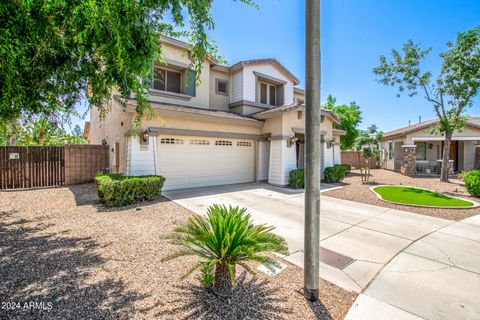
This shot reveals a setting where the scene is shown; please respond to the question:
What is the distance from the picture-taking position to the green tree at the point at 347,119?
2378 cm

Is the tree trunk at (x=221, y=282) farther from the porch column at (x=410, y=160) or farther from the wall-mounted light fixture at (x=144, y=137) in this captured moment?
the porch column at (x=410, y=160)

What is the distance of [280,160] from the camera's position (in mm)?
12242

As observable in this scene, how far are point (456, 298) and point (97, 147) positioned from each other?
1438 cm

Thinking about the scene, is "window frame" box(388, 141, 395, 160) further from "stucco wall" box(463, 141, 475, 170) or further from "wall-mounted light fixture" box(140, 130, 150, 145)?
"wall-mounted light fixture" box(140, 130, 150, 145)

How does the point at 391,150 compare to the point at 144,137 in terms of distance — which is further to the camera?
the point at 391,150

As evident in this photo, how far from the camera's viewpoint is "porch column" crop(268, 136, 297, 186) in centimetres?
1215

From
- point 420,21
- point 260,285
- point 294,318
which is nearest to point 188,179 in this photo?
point 260,285

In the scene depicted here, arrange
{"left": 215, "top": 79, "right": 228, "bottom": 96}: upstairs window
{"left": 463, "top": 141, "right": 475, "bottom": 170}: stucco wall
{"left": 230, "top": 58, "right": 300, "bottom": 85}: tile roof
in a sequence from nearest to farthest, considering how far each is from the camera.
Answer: {"left": 230, "top": 58, "right": 300, "bottom": 85}: tile roof < {"left": 215, "top": 79, "right": 228, "bottom": 96}: upstairs window < {"left": 463, "top": 141, "right": 475, "bottom": 170}: stucco wall

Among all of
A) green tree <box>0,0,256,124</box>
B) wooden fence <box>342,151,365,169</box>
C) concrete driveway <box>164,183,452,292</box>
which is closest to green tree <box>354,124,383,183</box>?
wooden fence <box>342,151,365,169</box>

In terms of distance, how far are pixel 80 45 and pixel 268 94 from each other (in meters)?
13.3

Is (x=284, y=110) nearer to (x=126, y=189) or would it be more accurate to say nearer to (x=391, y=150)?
(x=126, y=189)

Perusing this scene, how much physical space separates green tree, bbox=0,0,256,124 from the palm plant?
2857 mm

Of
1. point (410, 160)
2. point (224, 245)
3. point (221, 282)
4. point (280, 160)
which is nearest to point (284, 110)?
point (280, 160)

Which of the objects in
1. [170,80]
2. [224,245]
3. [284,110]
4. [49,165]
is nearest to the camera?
[224,245]
